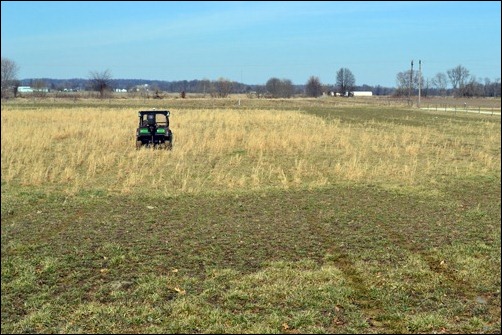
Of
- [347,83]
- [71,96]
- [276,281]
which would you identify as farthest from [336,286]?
[347,83]

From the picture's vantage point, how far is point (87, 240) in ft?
22.6

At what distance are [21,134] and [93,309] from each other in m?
17.2

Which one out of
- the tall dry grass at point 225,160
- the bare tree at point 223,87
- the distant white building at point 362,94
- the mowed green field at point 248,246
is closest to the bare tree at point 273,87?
the bare tree at point 223,87

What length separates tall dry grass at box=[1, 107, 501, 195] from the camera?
11969 mm

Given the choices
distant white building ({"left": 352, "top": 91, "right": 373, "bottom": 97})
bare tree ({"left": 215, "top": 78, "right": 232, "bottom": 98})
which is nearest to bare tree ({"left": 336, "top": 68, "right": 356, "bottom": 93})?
distant white building ({"left": 352, "top": 91, "right": 373, "bottom": 97})

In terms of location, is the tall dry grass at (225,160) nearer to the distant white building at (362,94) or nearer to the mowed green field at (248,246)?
the mowed green field at (248,246)

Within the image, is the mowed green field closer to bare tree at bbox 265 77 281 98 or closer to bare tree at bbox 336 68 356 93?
bare tree at bbox 265 77 281 98

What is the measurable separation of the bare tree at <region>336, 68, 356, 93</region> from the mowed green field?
110824mm

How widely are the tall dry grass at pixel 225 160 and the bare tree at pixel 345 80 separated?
101 meters

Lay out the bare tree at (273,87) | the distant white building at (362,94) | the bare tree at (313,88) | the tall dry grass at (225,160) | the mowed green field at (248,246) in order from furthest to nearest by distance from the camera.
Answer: the distant white building at (362,94) < the bare tree at (313,88) < the bare tree at (273,87) < the tall dry grass at (225,160) < the mowed green field at (248,246)

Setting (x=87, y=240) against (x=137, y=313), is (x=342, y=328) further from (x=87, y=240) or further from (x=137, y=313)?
(x=87, y=240)

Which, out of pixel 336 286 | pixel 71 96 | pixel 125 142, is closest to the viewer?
pixel 336 286

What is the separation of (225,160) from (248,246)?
913cm

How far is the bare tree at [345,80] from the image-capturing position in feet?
400
